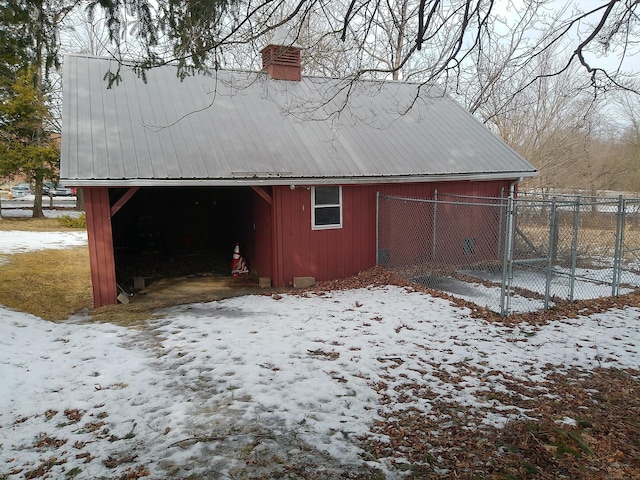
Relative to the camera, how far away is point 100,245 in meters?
8.60

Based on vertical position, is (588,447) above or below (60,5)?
below

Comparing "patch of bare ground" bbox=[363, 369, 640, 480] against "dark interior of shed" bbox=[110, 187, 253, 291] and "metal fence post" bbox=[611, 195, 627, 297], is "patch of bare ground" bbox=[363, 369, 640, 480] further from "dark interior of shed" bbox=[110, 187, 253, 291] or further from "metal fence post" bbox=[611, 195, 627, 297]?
"dark interior of shed" bbox=[110, 187, 253, 291]

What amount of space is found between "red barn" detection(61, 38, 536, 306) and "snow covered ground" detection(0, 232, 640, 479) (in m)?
2.28

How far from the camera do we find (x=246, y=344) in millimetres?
6363

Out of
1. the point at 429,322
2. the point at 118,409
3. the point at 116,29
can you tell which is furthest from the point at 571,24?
the point at 118,409

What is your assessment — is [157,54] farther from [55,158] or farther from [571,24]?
[55,158]

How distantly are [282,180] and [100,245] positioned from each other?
145 inches

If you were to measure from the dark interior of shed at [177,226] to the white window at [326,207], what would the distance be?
13.6 feet

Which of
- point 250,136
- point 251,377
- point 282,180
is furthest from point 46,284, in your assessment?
point 251,377

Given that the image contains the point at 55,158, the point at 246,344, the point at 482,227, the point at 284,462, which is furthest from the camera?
the point at 55,158

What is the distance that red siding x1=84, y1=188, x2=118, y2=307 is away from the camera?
8508 mm

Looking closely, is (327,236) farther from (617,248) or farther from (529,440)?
(529,440)

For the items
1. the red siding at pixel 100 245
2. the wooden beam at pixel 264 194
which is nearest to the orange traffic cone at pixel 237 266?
the wooden beam at pixel 264 194

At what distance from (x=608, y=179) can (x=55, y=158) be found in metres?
27.7
